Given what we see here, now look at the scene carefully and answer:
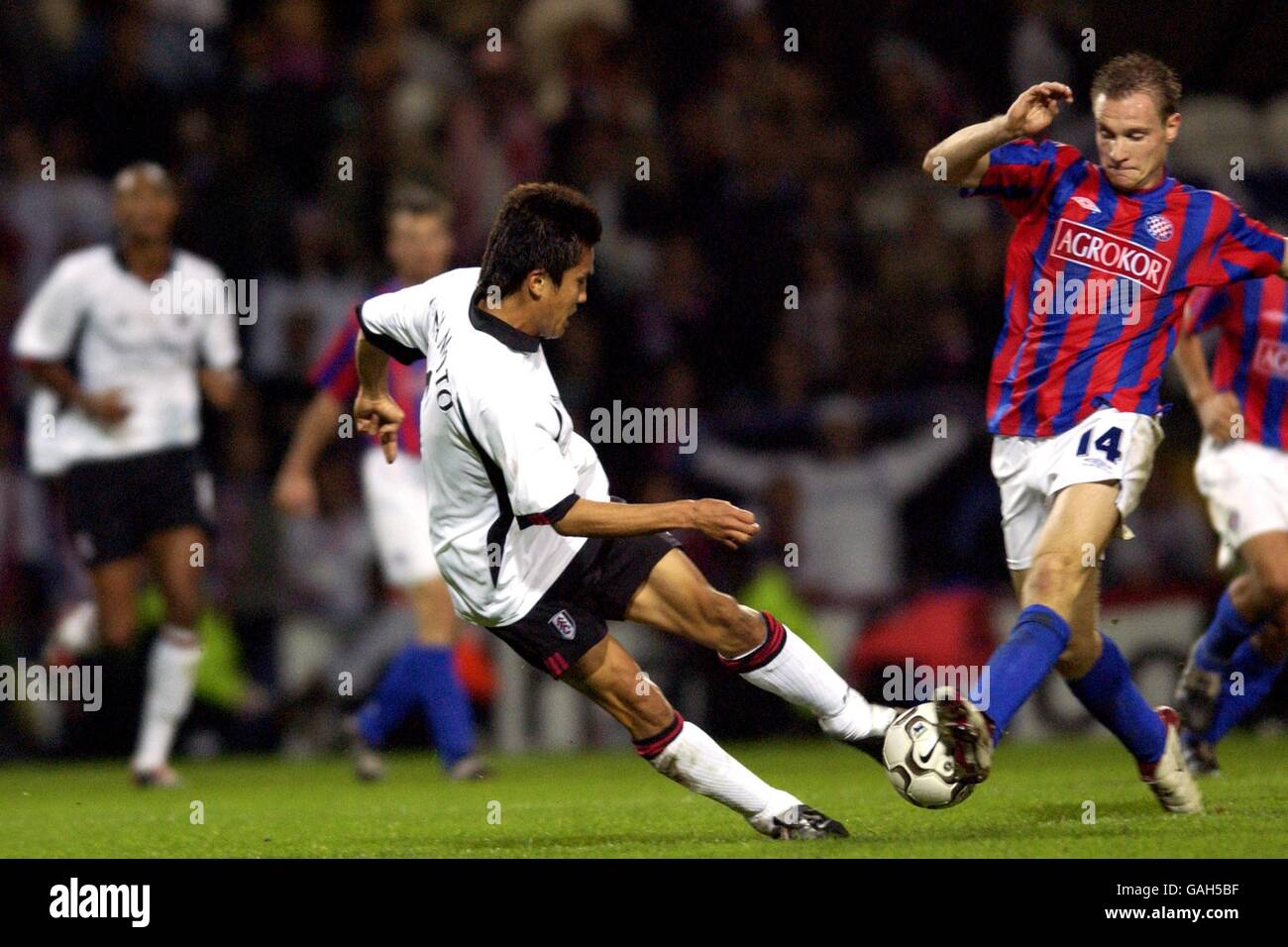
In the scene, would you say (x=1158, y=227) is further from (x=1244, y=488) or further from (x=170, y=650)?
(x=170, y=650)

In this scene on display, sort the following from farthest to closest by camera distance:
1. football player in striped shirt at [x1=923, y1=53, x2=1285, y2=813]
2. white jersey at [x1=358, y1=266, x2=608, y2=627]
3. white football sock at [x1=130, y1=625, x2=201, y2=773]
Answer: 1. white football sock at [x1=130, y1=625, x2=201, y2=773]
2. football player in striped shirt at [x1=923, y1=53, x2=1285, y2=813]
3. white jersey at [x1=358, y1=266, x2=608, y2=627]

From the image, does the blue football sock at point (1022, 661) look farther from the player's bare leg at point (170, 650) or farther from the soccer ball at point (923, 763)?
the player's bare leg at point (170, 650)

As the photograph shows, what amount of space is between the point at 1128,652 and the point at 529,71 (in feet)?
18.7

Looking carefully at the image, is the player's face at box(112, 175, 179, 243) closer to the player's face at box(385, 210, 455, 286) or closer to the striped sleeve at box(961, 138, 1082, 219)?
the player's face at box(385, 210, 455, 286)

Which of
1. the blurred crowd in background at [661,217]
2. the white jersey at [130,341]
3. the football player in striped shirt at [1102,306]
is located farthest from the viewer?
the blurred crowd in background at [661,217]

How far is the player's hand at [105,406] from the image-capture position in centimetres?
866

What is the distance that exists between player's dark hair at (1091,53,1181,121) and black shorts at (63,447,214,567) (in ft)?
15.5

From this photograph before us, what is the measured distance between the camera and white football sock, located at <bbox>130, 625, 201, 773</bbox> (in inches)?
341

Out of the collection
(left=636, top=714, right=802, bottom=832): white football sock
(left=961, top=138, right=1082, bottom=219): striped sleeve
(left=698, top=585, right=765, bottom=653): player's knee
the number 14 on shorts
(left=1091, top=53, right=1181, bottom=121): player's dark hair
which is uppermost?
(left=1091, top=53, right=1181, bottom=121): player's dark hair

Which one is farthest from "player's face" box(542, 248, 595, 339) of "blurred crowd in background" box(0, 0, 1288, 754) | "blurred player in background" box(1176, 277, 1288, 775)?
"blurred crowd in background" box(0, 0, 1288, 754)

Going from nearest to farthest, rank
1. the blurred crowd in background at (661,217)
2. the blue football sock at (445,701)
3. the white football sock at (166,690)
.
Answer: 1. the blue football sock at (445,701)
2. the white football sock at (166,690)
3. the blurred crowd in background at (661,217)

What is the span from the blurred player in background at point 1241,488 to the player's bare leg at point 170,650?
14.2 ft

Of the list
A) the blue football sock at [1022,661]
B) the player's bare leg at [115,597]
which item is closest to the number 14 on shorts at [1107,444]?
the blue football sock at [1022,661]

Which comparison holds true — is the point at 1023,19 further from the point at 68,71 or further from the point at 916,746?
the point at 916,746
